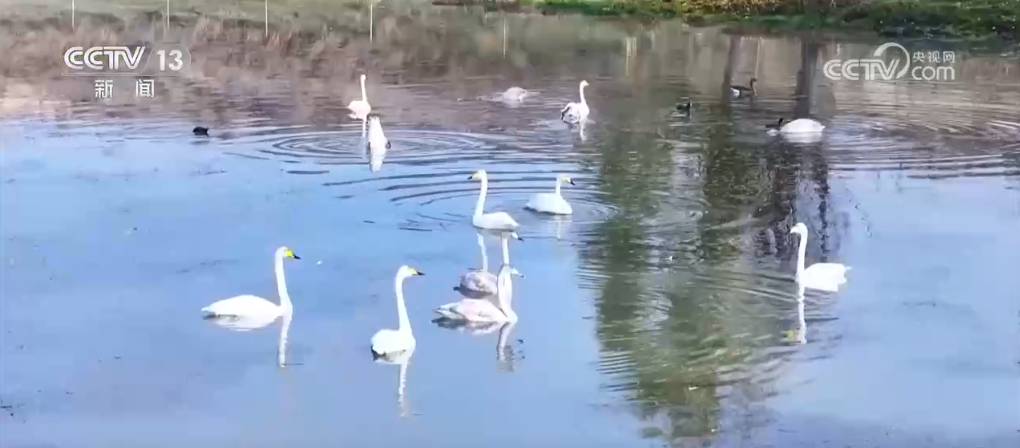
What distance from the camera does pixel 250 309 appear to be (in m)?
11.8

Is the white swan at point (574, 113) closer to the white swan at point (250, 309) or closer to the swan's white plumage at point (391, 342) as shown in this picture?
the white swan at point (250, 309)

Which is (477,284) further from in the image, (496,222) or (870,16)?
(870,16)

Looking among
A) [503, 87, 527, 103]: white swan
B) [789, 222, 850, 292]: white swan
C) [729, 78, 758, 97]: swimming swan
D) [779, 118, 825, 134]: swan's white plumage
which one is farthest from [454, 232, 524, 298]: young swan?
[729, 78, 758, 97]: swimming swan

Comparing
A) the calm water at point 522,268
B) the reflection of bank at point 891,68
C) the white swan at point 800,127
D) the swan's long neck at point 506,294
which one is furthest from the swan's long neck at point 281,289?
the reflection of bank at point 891,68

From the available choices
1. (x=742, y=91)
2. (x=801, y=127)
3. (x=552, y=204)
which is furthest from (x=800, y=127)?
(x=552, y=204)

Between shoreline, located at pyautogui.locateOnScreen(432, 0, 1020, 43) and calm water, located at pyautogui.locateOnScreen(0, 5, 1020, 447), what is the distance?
34.9 ft

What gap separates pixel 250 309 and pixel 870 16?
2890 cm

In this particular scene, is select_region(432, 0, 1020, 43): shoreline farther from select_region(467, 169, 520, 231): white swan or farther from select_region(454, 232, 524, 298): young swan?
select_region(454, 232, 524, 298): young swan

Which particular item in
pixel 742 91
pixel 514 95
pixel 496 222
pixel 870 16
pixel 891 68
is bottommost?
pixel 496 222

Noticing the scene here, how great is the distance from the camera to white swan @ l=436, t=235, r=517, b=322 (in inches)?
461

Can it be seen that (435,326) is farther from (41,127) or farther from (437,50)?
(437,50)

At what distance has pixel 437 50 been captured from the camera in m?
34.8

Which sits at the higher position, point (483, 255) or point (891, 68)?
point (891, 68)

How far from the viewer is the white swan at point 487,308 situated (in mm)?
11709
